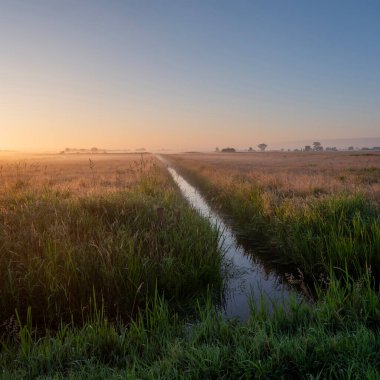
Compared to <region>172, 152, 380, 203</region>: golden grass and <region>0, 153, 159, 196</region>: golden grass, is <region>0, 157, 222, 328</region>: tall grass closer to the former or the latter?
<region>0, 153, 159, 196</region>: golden grass

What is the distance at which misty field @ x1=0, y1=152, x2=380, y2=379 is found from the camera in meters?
3.56

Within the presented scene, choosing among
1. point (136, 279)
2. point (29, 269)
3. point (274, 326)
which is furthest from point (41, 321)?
point (274, 326)

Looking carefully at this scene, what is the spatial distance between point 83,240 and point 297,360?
524cm

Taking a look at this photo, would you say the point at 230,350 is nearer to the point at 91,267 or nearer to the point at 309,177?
the point at 91,267

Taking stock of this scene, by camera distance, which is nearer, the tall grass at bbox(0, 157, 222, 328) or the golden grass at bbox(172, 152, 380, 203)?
the tall grass at bbox(0, 157, 222, 328)

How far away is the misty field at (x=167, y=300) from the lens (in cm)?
356

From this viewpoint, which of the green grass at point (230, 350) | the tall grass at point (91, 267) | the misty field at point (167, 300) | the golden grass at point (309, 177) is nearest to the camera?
the green grass at point (230, 350)

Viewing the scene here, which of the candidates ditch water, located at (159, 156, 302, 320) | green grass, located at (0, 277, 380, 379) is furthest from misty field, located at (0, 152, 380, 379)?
ditch water, located at (159, 156, 302, 320)

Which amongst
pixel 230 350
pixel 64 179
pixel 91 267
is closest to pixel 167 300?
pixel 91 267

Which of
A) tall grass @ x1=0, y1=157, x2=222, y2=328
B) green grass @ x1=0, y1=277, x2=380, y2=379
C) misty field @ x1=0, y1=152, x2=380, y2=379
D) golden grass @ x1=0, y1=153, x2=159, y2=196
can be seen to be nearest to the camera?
green grass @ x1=0, y1=277, x2=380, y2=379

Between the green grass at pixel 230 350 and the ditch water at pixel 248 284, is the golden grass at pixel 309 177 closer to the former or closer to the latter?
the ditch water at pixel 248 284

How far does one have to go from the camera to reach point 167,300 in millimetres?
6047

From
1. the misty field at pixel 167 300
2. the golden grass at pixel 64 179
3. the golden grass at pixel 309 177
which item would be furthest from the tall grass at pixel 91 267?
Result: the golden grass at pixel 309 177

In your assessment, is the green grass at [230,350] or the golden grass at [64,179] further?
the golden grass at [64,179]
